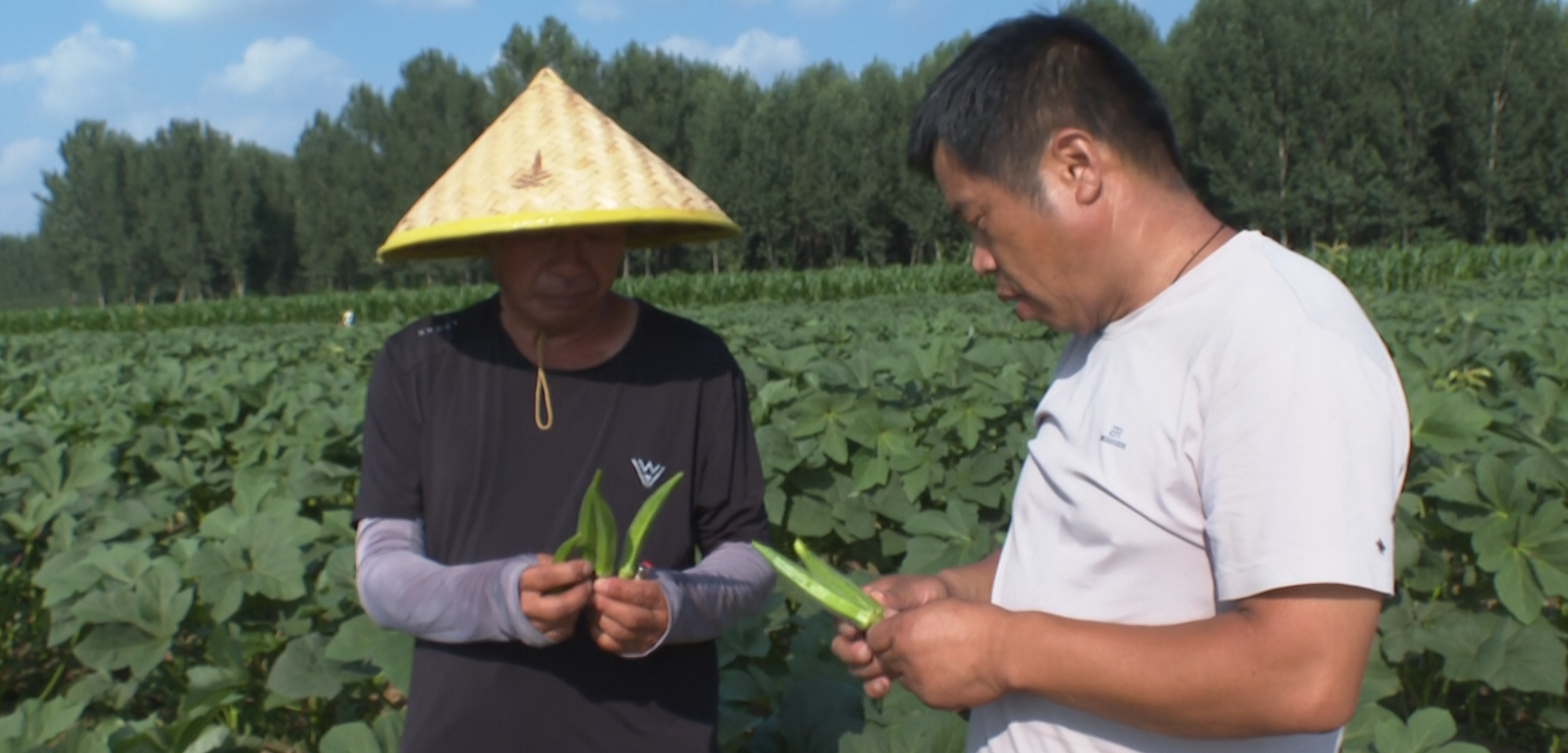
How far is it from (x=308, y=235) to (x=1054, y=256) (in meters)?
67.7

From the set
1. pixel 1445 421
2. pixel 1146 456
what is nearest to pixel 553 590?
pixel 1146 456

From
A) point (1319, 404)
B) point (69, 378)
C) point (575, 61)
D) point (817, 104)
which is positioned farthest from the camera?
point (575, 61)

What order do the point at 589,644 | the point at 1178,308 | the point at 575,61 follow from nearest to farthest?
1. the point at 1178,308
2. the point at 589,644
3. the point at 575,61

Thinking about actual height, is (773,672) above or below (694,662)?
below

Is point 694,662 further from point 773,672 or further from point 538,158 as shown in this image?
point 773,672

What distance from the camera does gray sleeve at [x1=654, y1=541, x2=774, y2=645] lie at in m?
1.68

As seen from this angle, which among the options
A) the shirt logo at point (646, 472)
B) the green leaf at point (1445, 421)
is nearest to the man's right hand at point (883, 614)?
the shirt logo at point (646, 472)

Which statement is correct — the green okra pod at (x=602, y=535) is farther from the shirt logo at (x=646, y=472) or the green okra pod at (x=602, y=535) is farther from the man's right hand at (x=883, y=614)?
the man's right hand at (x=883, y=614)

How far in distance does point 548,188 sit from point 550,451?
0.36m

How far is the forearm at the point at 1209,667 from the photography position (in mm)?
1035

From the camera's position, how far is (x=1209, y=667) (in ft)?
3.49

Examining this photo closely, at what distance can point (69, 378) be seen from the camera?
6590 mm

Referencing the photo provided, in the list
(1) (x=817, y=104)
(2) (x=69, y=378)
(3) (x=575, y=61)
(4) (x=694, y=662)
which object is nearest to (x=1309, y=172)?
(1) (x=817, y=104)

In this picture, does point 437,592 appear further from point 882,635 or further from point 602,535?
point 882,635
